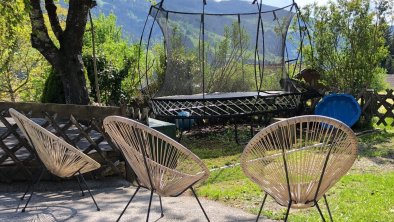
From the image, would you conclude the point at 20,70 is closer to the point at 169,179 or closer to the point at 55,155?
the point at 55,155

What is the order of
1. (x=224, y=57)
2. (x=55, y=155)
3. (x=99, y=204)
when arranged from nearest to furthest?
(x=55, y=155), (x=99, y=204), (x=224, y=57)

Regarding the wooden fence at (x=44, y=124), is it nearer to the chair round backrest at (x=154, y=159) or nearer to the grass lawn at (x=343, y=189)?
A: the grass lawn at (x=343, y=189)

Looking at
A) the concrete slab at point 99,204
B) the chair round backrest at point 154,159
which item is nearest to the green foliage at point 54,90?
the concrete slab at point 99,204

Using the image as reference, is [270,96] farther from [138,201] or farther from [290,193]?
[290,193]

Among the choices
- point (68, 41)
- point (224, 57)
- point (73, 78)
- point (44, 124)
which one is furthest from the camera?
point (224, 57)

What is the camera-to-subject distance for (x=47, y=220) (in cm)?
409

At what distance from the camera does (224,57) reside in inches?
416

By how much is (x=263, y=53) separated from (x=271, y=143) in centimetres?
767

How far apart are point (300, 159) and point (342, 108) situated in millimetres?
7630

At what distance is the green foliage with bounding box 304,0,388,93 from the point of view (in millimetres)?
12227

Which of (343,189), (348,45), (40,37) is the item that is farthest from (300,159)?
(348,45)

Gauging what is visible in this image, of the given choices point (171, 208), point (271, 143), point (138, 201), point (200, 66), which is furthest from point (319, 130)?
point (200, 66)

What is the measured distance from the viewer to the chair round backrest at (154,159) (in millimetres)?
3150

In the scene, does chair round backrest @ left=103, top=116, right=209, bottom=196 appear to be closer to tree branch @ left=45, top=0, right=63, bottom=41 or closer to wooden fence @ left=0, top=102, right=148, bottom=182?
wooden fence @ left=0, top=102, right=148, bottom=182
